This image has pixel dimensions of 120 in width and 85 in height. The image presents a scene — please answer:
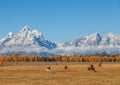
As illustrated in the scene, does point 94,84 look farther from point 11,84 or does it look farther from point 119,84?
point 11,84

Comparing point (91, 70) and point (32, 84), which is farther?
point (91, 70)

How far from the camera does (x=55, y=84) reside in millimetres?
45125

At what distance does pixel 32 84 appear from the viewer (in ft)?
149

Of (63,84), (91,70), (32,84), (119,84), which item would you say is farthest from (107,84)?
(91,70)

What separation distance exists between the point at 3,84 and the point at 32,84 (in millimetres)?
3104

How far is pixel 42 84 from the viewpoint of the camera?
45.5 meters

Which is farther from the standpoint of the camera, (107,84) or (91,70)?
(91,70)

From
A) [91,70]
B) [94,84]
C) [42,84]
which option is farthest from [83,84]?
[91,70]

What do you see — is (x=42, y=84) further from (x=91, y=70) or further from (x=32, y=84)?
(x=91, y=70)

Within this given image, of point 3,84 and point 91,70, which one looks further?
point 91,70

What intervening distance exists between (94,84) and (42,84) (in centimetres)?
560

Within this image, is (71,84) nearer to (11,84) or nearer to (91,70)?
(11,84)

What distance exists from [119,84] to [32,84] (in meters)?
9.35

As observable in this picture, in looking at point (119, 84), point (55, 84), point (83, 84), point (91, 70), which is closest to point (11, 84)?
point (55, 84)
